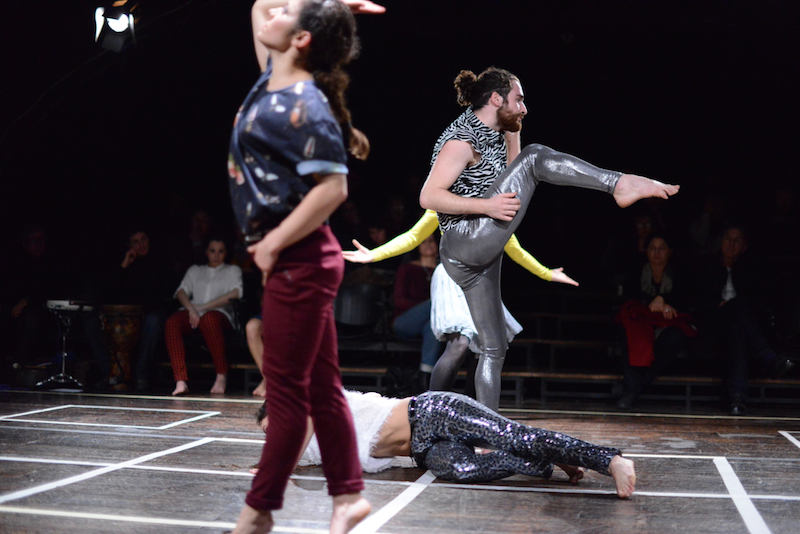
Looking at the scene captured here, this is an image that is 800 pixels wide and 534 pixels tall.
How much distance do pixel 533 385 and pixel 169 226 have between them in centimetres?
392

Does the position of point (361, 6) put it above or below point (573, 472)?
above

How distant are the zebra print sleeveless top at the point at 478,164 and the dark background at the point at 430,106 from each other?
4.09m

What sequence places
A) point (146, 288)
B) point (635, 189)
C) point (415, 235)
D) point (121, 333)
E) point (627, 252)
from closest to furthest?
1. point (635, 189)
2. point (415, 235)
3. point (627, 252)
4. point (121, 333)
5. point (146, 288)

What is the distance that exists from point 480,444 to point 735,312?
11.5 feet

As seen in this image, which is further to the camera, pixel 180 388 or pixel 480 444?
pixel 180 388

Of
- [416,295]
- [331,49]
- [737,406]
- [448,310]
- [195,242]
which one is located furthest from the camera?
[195,242]

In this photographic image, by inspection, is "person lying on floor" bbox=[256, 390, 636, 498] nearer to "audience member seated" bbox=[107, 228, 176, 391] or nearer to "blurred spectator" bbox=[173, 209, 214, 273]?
"audience member seated" bbox=[107, 228, 176, 391]

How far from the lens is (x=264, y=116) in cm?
173

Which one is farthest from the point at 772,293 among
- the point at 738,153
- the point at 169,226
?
the point at 169,226

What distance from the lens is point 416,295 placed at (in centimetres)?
582

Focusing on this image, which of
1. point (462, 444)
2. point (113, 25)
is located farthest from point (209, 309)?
point (462, 444)

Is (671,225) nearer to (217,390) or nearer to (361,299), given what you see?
(361,299)

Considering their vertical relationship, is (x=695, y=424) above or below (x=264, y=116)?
below

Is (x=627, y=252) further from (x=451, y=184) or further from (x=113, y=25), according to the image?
(x=113, y=25)
